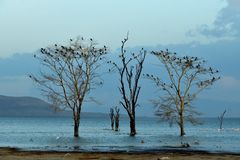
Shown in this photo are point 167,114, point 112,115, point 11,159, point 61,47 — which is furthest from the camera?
point 112,115

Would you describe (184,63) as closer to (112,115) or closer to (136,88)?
(136,88)

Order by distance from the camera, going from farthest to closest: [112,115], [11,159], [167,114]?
1. [112,115]
2. [167,114]
3. [11,159]

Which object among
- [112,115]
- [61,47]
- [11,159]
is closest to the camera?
[11,159]

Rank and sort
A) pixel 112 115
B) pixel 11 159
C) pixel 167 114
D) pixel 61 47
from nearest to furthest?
pixel 11 159 → pixel 61 47 → pixel 167 114 → pixel 112 115

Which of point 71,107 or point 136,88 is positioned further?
point 136,88

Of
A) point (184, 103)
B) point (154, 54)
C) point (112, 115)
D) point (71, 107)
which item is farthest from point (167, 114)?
point (112, 115)

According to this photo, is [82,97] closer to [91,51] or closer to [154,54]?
[91,51]

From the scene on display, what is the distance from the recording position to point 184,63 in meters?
66.1

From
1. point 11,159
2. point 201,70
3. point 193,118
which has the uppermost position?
point 201,70

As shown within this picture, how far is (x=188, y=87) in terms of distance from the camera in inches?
2603

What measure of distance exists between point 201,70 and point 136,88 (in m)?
7.72

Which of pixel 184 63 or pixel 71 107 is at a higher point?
pixel 184 63

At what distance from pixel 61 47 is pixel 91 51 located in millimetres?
3180

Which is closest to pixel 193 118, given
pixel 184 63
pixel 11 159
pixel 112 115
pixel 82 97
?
pixel 184 63
